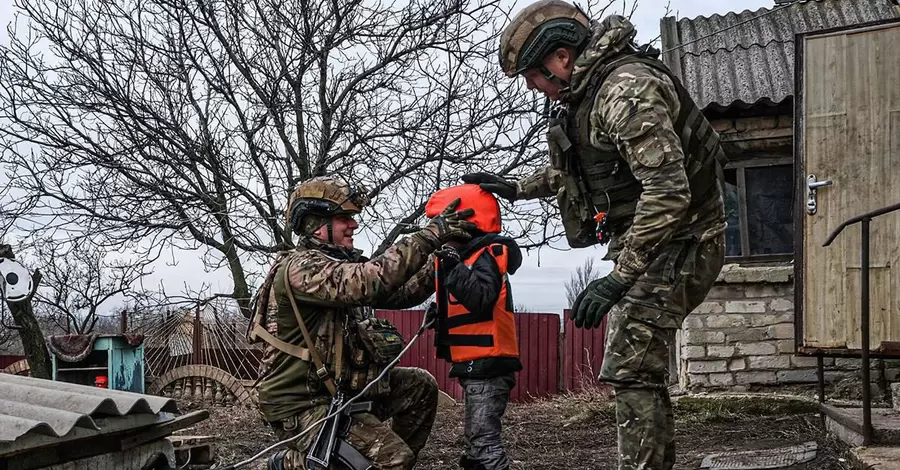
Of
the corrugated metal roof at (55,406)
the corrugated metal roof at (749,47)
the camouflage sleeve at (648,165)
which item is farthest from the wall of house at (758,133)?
the corrugated metal roof at (55,406)

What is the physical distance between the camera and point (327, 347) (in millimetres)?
4207

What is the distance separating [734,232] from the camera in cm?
793

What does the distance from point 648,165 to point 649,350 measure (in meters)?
0.70

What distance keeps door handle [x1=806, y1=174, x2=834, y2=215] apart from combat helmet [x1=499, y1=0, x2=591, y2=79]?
3339 mm

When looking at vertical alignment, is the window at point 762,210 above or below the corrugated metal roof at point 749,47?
below

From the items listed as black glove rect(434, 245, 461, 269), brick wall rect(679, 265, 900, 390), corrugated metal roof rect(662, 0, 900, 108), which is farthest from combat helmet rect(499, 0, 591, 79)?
brick wall rect(679, 265, 900, 390)

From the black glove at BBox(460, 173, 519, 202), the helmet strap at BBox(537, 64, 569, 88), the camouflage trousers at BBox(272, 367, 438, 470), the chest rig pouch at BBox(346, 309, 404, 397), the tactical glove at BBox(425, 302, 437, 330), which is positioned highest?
the helmet strap at BBox(537, 64, 569, 88)

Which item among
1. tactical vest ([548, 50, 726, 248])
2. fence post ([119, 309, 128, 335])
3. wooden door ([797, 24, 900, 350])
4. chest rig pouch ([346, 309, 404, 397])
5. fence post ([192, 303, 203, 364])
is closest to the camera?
tactical vest ([548, 50, 726, 248])

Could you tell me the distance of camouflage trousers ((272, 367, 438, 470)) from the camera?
12.9ft

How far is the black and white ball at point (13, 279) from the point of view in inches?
333

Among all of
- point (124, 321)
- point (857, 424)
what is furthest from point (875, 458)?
point (124, 321)

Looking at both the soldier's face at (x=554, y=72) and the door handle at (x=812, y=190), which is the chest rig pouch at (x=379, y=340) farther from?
the door handle at (x=812, y=190)

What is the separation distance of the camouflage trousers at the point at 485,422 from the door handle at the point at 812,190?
3.10m

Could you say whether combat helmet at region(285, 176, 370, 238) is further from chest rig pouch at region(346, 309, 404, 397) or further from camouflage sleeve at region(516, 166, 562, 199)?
camouflage sleeve at region(516, 166, 562, 199)
